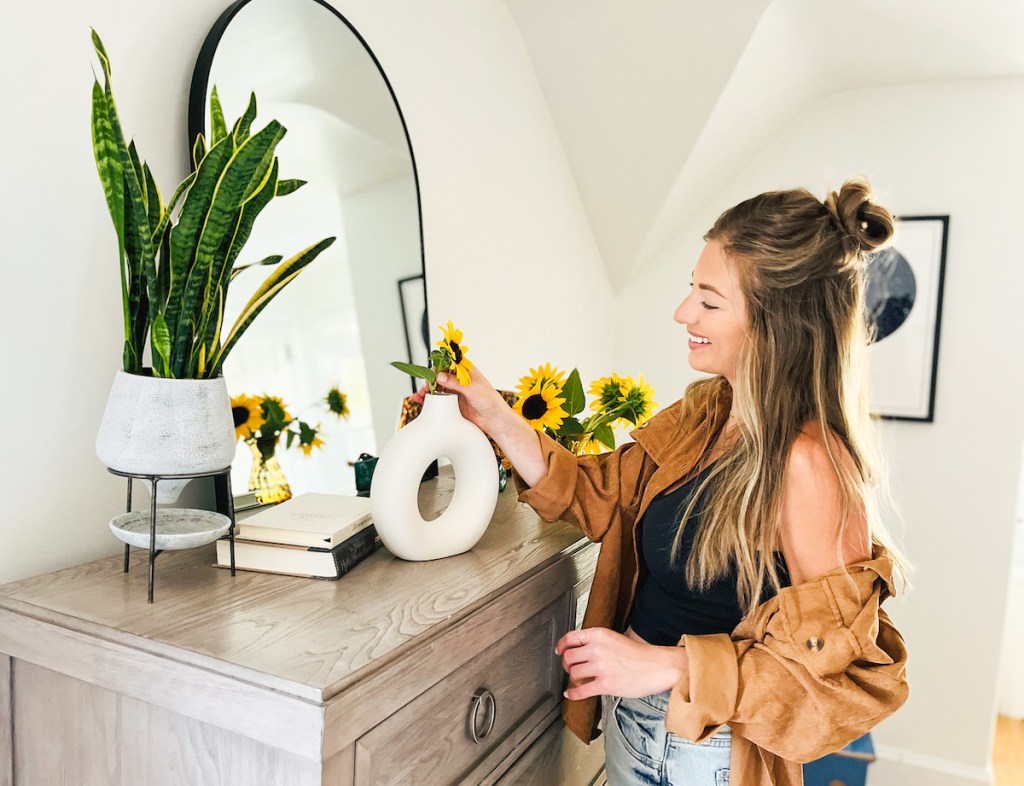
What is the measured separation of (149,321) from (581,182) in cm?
178

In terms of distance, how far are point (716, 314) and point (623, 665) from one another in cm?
53

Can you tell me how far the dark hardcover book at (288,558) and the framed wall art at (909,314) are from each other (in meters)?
2.21

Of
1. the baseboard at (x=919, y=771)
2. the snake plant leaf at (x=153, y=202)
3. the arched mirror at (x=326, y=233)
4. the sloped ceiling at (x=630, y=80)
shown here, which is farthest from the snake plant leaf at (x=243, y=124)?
the baseboard at (x=919, y=771)

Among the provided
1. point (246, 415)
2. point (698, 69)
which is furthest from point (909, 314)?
point (246, 415)

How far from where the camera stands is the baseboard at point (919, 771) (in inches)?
111

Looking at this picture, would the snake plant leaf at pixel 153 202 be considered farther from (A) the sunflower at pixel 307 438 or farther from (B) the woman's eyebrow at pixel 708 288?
(B) the woman's eyebrow at pixel 708 288

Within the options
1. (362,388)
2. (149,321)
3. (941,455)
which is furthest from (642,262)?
(149,321)

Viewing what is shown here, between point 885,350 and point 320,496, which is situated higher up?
point 885,350

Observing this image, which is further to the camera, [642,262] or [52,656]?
[642,262]

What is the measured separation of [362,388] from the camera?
62.7 inches

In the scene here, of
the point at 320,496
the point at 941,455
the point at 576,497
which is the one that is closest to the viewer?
the point at 320,496

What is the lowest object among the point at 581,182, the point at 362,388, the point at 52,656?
the point at 52,656

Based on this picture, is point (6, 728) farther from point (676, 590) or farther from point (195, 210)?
point (676, 590)

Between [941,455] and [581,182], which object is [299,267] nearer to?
[581,182]
